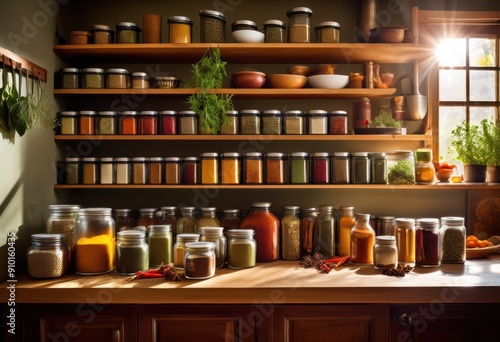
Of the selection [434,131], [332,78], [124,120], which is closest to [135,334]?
[124,120]

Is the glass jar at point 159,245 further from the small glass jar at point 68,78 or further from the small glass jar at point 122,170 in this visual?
the small glass jar at point 68,78

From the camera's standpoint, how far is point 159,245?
2.52 meters

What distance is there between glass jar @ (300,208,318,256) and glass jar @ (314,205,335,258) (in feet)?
0.12

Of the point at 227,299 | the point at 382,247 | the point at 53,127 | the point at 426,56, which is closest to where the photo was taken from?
the point at 227,299

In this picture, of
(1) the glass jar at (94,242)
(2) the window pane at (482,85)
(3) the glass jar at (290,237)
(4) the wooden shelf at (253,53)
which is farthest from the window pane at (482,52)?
(1) the glass jar at (94,242)

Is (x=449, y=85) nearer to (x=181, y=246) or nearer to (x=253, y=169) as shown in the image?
(x=253, y=169)

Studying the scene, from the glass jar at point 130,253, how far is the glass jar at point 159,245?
0.15 m

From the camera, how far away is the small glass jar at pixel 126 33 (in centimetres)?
279

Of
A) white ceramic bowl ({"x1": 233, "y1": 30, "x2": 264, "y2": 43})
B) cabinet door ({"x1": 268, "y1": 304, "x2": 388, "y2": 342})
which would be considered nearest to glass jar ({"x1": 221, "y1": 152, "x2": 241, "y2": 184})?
white ceramic bowl ({"x1": 233, "y1": 30, "x2": 264, "y2": 43})

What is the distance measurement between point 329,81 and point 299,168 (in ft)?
1.79

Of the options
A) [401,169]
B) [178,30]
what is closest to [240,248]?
[401,169]

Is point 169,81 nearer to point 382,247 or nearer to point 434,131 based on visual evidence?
point 382,247

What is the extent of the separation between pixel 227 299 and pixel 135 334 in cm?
45

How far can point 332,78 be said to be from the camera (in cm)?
278
